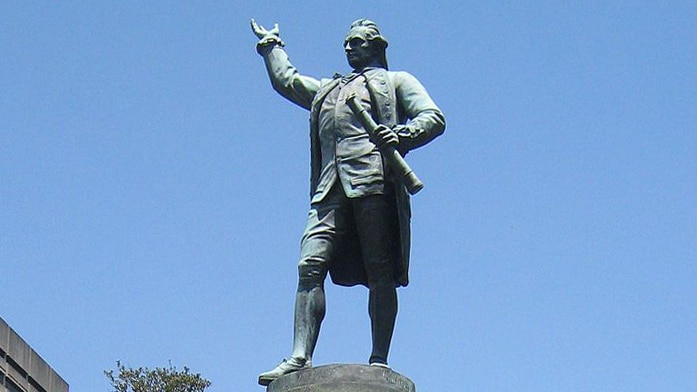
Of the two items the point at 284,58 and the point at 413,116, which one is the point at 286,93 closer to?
the point at 284,58

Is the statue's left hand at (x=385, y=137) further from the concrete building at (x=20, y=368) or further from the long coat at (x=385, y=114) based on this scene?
the concrete building at (x=20, y=368)

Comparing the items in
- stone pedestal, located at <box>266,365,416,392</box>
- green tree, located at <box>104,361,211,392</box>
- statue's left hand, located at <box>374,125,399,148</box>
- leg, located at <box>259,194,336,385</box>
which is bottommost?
stone pedestal, located at <box>266,365,416,392</box>

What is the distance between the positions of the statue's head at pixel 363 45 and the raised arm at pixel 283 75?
34 centimetres

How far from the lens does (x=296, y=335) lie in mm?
8992

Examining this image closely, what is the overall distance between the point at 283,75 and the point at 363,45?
2.22ft

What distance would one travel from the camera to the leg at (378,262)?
359 inches

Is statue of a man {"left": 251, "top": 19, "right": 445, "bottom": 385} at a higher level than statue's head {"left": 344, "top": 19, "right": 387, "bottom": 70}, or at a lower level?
lower

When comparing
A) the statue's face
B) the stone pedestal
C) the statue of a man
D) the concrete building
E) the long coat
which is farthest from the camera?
the concrete building

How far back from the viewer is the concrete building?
32.2 m

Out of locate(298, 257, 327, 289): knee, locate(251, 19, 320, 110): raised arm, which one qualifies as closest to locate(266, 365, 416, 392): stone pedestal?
locate(298, 257, 327, 289): knee

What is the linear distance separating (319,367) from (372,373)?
334 mm

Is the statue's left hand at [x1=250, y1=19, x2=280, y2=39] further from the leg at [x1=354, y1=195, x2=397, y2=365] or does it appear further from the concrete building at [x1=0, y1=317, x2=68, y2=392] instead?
the concrete building at [x1=0, y1=317, x2=68, y2=392]

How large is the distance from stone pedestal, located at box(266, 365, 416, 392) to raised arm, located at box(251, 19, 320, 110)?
7.51 ft

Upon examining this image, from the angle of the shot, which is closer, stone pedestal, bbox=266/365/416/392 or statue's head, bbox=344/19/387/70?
stone pedestal, bbox=266/365/416/392
